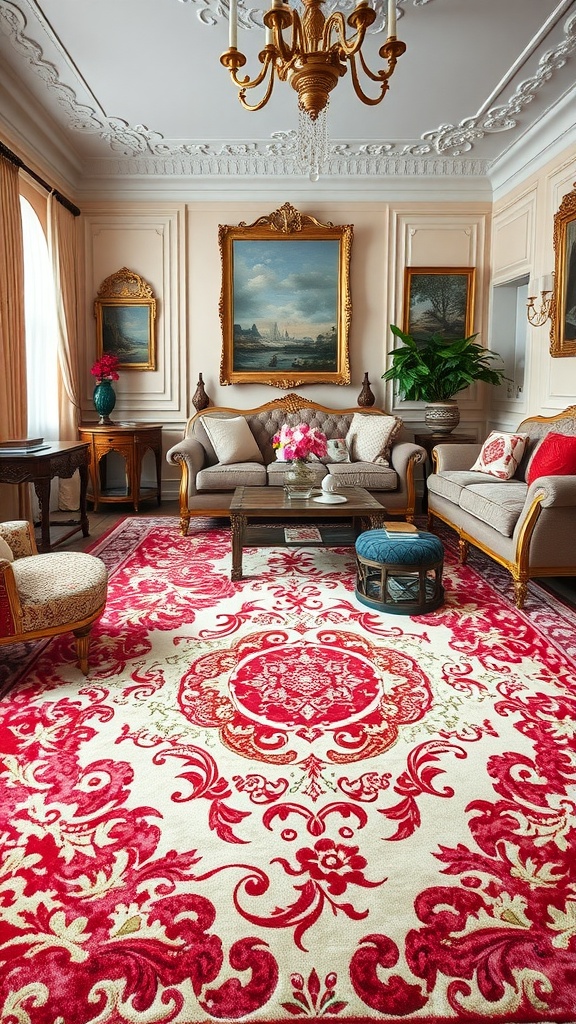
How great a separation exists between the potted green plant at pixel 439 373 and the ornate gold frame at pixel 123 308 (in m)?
2.21

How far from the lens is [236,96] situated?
4.50 meters

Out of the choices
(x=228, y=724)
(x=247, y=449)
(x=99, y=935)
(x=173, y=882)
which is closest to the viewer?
(x=99, y=935)

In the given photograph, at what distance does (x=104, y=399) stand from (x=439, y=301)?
3.21 m

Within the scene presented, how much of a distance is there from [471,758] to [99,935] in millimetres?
1116

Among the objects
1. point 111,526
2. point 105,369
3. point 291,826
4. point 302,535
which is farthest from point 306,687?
point 105,369

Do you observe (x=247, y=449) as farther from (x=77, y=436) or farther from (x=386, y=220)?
(x=386, y=220)

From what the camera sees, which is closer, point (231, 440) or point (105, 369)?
point (231, 440)

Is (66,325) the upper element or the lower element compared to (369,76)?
lower

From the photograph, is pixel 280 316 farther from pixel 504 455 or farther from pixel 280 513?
pixel 280 513

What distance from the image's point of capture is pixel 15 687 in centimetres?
239

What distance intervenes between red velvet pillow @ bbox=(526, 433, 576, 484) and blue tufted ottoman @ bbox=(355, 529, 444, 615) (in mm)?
858

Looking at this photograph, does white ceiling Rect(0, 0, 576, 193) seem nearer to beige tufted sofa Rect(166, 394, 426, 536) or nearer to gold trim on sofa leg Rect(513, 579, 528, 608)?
beige tufted sofa Rect(166, 394, 426, 536)

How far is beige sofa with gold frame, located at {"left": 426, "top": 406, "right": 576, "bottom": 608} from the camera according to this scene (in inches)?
127

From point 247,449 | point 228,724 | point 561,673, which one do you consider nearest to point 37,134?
point 247,449
